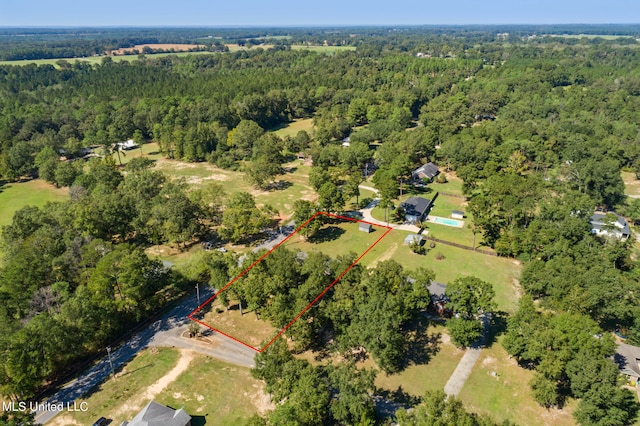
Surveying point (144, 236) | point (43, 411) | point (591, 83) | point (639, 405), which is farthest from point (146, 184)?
point (591, 83)

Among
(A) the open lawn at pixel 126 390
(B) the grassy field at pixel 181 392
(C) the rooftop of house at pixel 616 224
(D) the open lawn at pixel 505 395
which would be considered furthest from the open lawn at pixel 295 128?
(D) the open lawn at pixel 505 395

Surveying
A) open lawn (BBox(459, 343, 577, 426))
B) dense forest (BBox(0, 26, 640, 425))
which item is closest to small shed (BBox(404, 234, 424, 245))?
dense forest (BBox(0, 26, 640, 425))

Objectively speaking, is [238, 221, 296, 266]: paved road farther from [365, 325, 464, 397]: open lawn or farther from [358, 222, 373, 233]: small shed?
[365, 325, 464, 397]: open lawn

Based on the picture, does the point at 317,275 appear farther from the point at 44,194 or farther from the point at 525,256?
the point at 44,194

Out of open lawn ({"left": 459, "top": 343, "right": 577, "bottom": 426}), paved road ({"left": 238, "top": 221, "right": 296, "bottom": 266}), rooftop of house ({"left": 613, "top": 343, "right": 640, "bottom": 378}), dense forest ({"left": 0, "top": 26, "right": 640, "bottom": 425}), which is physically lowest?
open lawn ({"left": 459, "top": 343, "right": 577, "bottom": 426})

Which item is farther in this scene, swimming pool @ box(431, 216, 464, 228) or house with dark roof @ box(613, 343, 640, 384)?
swimming pool @ box(431, 216, 464, 228)

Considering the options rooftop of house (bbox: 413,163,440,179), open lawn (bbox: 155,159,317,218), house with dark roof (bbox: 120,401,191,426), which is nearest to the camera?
house with dark roof (bbox: 120,401,191,426)

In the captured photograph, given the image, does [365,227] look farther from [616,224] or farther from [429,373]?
[616,224]

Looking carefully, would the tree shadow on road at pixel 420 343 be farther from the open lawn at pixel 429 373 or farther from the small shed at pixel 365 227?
the small shed at pixel 365 227
